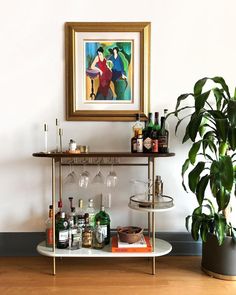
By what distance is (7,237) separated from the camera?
201cm

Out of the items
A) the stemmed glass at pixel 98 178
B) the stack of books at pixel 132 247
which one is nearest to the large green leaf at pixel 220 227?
the stack of books at pixel 132 247

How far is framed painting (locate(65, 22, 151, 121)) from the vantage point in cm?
194

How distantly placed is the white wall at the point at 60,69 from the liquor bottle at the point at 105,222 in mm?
269

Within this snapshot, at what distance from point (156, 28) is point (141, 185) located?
3.47 feet

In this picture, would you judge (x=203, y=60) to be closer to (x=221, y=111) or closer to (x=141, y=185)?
(x=221, y=111)

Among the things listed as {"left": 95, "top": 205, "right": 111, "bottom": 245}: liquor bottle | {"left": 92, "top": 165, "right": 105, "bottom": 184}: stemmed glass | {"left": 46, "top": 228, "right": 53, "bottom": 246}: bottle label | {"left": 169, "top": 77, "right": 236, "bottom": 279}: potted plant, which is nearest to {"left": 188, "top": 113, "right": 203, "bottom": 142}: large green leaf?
{"left": 169, "top": 77, "right": 236, "bottom": 279}: potted plant

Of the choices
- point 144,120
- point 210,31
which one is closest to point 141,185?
point 144,120

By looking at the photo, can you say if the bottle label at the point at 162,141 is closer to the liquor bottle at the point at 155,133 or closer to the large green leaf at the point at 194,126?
the liquor bottle at the point at 155,133

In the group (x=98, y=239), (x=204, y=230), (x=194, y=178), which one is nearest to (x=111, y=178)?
(x=98, y=239)

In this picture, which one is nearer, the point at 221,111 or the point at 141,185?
the point at 221,111

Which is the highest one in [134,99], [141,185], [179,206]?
[134,99]

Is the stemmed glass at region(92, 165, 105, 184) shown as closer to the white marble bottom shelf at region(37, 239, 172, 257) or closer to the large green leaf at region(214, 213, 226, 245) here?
the white marble bottom shelf at region(37, 239, 172, 257)

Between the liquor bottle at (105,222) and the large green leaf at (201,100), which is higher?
the large green leaf at (201,100)

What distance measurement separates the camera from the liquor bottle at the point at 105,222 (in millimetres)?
1816
